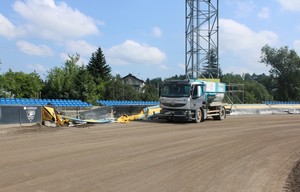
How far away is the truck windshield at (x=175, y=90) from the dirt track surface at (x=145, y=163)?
9.38 meters

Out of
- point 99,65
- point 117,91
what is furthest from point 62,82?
point 117,91

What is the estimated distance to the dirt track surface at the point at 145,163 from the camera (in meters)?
8.86

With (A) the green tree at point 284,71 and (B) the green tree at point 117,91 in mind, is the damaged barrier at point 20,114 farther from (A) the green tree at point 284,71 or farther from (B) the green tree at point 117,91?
(A) the green tree at point 284,71

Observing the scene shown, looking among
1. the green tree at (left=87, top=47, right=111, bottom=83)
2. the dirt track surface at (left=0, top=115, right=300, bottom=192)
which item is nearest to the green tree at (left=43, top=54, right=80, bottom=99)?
the green tree at (left=87, top=47, right=111, bottom=83)

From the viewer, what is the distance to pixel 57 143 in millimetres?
16000

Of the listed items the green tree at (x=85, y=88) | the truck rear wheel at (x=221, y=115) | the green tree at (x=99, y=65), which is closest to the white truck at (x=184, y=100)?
the truck rear wheel at (x=221, y=115)

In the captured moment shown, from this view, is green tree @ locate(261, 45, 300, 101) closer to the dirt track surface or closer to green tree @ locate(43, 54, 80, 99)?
green tree @ locate(43, 54, 80, 99)

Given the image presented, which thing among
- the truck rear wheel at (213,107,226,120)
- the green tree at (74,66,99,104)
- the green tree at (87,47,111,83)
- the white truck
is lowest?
the truck rear wheel at (213,107,226,120)

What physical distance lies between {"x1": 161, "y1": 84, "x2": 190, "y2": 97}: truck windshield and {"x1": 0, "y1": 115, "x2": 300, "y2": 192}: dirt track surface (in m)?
9.38

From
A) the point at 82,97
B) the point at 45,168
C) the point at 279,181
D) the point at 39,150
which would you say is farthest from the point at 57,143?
the point at 82,97

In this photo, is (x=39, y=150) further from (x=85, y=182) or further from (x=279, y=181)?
(x=279, y=181)

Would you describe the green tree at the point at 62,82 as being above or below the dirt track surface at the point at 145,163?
above

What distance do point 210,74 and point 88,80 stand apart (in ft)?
75.7

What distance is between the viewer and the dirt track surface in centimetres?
886
